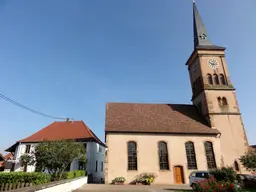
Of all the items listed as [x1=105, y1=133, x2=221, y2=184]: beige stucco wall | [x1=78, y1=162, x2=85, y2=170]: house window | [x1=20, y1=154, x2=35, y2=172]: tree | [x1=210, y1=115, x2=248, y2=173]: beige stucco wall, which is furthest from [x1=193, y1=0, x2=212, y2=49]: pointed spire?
[x1=20, y1=154, x2=35, y2=172]: tree

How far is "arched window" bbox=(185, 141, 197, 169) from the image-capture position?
67.7 ft

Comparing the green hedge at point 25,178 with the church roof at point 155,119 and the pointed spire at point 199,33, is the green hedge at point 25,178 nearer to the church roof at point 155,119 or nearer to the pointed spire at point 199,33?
the church roof at point 155,119

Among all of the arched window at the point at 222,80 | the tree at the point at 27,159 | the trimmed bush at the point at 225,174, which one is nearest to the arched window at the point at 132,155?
the trimmed bush at the point at 225,174

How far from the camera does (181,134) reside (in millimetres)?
21828

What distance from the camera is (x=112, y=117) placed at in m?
23.9

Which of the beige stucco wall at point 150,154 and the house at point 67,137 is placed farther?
the house at point 67,137

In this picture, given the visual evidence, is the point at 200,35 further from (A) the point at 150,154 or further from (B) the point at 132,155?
(B) the point at 132,155

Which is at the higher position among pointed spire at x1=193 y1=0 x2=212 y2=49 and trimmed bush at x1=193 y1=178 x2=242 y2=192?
pointed spire at x1=193 y1=0 x2=212 y2=49

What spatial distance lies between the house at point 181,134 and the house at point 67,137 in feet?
18.7

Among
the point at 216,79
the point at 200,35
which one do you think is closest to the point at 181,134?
the point at 216,79

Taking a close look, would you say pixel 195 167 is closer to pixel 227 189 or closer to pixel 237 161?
pixel 237 161

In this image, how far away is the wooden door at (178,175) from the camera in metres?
19.8

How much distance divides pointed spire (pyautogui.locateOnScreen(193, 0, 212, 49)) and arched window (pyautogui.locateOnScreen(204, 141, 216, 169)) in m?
17.2

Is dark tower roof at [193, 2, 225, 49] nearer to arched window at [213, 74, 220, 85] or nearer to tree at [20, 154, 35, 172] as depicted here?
arched window at [213, 74, 220, 85]
